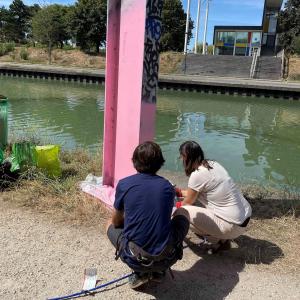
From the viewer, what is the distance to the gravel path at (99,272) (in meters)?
3.00

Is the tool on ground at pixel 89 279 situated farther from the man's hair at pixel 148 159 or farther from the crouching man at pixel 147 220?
the man's hair at pixel 148 159

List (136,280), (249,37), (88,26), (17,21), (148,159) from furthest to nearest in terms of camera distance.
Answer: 1. (17,21)
2. (88,26)
3. (249,37)
4. (136,280)
5. (148,159)

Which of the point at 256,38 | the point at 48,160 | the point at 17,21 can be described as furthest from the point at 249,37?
Result: the point at 17,21

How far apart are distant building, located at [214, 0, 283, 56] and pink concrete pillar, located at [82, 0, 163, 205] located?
39.4m

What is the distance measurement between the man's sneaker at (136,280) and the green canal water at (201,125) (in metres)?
4.50

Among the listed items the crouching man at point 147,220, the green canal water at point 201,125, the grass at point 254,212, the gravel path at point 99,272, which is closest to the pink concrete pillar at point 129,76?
the grass at point 254,212

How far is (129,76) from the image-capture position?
13.7 feet

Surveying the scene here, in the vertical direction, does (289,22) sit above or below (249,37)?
above

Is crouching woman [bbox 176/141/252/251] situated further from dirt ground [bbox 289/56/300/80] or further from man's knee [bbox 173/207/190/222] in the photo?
dirt ground [bbox 289/56/300/80]

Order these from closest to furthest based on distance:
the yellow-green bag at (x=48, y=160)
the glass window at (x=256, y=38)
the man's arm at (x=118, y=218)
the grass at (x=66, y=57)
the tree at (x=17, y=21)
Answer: the man's arm at (x=118, y=218)
the yellow-green bag at (x=48, y=160)
the grass at (x=66, y=57)
the glass window at (x=256, y=38)
the tree at (x=17, y=21)

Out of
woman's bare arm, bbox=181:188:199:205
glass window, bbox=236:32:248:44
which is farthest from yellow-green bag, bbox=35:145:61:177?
glass window, bbox=236:32:248:44

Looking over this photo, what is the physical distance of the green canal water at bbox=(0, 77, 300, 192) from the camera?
943 cm

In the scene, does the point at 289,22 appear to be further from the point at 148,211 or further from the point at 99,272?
the point at 148,211

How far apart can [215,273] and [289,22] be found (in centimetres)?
4735
